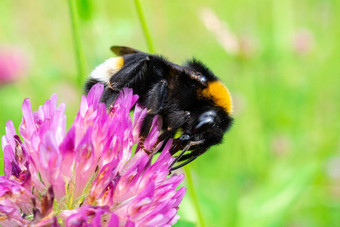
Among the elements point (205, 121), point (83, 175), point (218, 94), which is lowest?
point (83, 175)

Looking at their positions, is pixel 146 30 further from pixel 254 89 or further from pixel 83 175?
pixel 254 89

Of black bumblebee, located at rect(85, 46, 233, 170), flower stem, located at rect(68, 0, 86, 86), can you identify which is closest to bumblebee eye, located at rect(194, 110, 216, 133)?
black bumblebee, located at rect(85, 46, 233, 170)

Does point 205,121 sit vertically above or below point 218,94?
below

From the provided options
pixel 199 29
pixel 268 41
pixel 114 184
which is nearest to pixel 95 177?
pixel 114 184

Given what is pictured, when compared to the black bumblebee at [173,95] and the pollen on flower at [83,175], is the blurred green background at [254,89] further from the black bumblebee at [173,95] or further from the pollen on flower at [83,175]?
the pollen on flower at [83,175]

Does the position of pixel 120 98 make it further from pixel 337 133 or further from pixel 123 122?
pixel 337 133

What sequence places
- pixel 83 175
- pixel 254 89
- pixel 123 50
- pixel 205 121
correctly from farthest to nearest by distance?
pixel 254 89, pixel 123 50, pixel 205 121, pixel 83 175

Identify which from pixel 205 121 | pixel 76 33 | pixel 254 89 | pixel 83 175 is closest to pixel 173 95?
pixel 205 121

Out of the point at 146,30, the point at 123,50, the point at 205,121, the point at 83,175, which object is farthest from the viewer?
the point at 146,30
